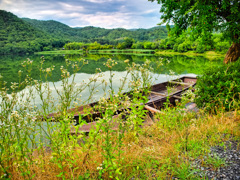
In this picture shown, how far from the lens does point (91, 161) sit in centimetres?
285

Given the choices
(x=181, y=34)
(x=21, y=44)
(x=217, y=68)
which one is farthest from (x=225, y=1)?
(x=21, y=44)

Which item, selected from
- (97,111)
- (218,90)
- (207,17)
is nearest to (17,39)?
(97,111)

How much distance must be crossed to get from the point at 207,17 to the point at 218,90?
542 centimetres

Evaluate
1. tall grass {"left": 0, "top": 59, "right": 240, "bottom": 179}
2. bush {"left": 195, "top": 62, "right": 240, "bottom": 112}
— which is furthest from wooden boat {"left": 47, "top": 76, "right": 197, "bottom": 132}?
bush {"left": 195, "top": 62, "right": 240, "bottom": 112}

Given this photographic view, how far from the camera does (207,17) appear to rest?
8.91 meters

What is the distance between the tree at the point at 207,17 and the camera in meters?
8.71

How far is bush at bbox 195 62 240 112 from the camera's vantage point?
5.61m

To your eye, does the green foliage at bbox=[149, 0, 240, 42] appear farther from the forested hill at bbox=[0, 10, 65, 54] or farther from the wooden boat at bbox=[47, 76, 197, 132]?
the forested hill at bbox=[0, 10, 65, 54]

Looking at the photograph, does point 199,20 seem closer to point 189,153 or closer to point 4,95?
point 189,153

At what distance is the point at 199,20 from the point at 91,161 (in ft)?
31.0

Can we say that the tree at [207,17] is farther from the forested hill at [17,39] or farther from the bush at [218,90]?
the forested hill at [17,39]

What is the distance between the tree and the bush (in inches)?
165

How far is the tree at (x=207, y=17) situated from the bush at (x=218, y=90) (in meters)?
4.19

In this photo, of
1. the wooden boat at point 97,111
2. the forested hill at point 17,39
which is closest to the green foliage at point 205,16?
the wooden boat at point 97,111
